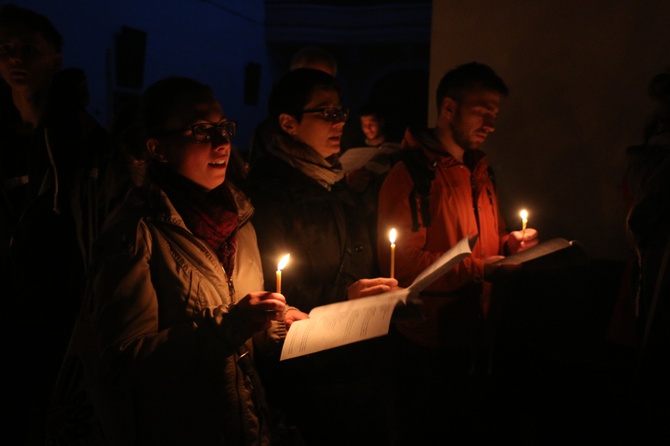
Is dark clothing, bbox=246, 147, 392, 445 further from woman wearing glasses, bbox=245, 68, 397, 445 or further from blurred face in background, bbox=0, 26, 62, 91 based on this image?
blurred face in background, bbox=0, 26, 62, 91

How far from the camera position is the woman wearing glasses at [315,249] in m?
2.76

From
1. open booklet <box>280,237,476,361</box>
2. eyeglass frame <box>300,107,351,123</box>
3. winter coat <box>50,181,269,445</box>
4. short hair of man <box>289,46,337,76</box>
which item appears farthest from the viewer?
short hair of man <box>289,46,337,76</box>

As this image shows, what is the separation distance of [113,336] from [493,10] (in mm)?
4053

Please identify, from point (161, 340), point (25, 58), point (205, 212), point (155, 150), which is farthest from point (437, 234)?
point (25, 58)

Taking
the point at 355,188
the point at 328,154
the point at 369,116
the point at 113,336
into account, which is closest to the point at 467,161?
the point at 355,188

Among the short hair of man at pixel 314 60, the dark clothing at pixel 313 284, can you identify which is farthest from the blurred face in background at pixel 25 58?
the short hair of man at pixel 314 60

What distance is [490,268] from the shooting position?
3131 mm

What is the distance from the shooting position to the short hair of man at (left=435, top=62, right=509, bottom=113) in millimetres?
3428

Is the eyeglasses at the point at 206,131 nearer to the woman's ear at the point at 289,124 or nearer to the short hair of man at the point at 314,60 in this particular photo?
the woman's ear at the point at 289,124

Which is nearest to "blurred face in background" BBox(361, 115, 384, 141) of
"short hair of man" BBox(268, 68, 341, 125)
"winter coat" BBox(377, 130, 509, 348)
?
"winter coat" BBox(377, 130, 509, 348)

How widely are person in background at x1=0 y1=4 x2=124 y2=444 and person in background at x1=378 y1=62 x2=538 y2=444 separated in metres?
1.45

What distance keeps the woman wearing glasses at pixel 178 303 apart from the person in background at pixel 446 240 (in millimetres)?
1192

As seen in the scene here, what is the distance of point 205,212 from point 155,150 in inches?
10.8

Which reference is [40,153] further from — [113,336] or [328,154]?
[113,336]
